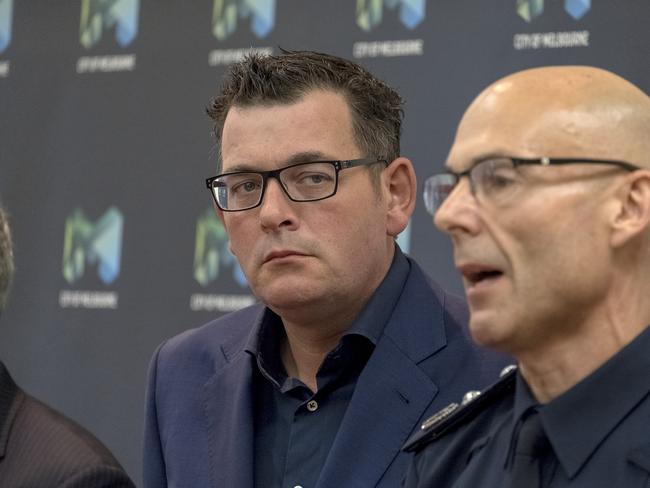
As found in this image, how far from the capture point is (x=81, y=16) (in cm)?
347

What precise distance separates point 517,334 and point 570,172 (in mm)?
199

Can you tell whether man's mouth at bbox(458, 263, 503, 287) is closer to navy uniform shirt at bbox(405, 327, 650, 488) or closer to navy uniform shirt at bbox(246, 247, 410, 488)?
navy uniform shirt at bbox(405, 327, 650, 488)

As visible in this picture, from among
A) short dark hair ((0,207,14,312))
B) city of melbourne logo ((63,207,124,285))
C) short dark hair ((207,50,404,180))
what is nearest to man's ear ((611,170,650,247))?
short dark hair ((207,50,404,180))

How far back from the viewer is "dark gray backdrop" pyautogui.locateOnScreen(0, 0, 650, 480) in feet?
9.64

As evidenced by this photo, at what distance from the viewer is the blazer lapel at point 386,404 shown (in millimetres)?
1731

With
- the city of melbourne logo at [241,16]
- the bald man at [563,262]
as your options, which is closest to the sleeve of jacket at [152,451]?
the bald man at [563,262]

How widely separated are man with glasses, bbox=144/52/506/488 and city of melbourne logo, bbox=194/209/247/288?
1.18 m

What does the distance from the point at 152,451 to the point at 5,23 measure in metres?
2.06

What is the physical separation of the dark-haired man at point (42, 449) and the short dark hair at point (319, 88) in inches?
20.2

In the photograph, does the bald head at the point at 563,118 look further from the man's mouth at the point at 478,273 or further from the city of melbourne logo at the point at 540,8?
the city of melbourne logo at the point at 540,8

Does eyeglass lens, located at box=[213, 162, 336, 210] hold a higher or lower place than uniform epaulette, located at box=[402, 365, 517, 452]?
higher

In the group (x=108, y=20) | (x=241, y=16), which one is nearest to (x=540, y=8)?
(x=241, y=16)

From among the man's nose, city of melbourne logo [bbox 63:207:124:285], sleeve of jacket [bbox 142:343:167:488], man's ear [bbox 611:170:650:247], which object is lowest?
sleeve of jacket [bbox 142:343:167:488]

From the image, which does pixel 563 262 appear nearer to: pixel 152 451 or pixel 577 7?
pixel 152 451
